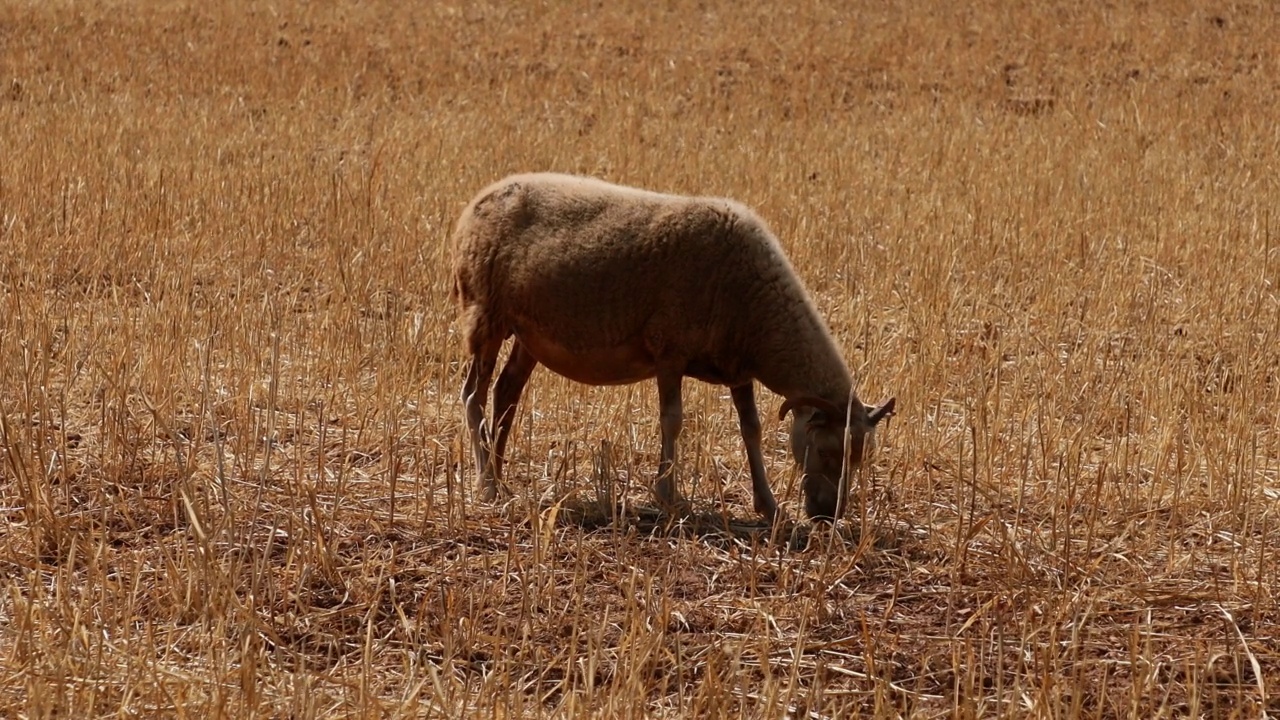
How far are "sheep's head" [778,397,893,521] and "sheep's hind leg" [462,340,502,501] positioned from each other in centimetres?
133

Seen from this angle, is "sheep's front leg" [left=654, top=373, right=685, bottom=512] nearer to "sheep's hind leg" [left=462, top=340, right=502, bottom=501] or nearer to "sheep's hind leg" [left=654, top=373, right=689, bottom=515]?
"sheep's hind leg" [left=654, top=373, right=689, bottom=515]

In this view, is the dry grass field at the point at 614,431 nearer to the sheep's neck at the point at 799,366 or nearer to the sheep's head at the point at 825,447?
the sheep's head at the point at 825,447

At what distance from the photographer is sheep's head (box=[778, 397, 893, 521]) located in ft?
19.6

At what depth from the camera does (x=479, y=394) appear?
663 cm

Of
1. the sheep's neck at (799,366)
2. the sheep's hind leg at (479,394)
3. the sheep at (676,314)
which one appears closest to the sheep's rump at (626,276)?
the sheep at (676,314)

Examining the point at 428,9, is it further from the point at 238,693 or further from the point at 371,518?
the point at 238,693

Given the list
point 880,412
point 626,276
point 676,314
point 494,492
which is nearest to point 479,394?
point 494,492

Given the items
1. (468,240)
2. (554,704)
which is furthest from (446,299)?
(554,704)

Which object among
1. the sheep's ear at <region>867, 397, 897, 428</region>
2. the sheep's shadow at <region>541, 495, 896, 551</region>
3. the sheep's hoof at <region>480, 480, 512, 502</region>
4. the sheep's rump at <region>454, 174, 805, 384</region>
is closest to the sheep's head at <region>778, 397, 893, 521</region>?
the sheep's ear at <region>867, 397, 897, 428</region>

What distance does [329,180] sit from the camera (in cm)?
1229

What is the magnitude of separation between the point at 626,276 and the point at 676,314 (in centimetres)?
26

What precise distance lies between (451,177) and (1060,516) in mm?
7469

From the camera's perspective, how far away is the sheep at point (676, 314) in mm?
6047

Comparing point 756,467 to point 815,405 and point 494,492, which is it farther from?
point 494,492
